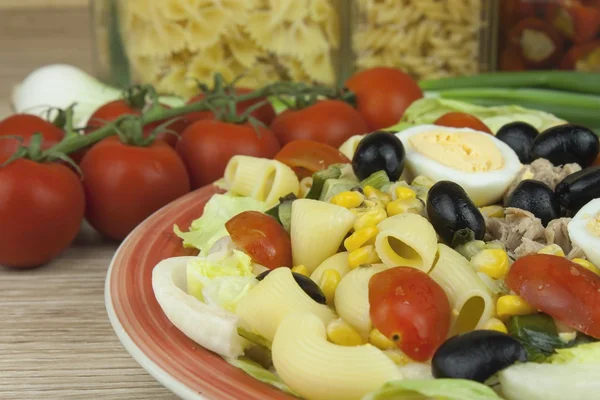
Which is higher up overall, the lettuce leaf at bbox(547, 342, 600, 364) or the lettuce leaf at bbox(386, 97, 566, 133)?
the lettuce leaf at bbox(547, 342, 600, 364)

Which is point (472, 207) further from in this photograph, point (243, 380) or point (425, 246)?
point (243, 380)

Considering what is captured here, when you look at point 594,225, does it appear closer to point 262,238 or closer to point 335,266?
point 335,266

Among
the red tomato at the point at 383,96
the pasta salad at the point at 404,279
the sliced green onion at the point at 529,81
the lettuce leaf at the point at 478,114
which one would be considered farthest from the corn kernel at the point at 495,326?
the sliced green onion at the point at 529,81

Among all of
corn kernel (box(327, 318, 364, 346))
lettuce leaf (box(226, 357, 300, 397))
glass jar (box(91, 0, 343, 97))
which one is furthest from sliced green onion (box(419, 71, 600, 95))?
lettuce leaf (box(226, 357, 300, 397))

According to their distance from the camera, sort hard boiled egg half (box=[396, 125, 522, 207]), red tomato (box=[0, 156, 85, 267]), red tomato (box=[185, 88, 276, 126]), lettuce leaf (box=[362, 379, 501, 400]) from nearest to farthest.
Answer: lettuce leaf (box=[362, 379, 501, 400]), hard boiled egg half (box=[396, 125, 522, 207]), red tomato (box=[0, 156, 85, 267]), red tomato (box=[185, 88, 276, 126])

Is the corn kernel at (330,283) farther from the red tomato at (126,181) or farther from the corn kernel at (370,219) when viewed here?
the red tomato at (126,181)

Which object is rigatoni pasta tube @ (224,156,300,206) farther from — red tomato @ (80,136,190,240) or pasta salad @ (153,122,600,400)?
red tomato @ (80,136,190,240)
